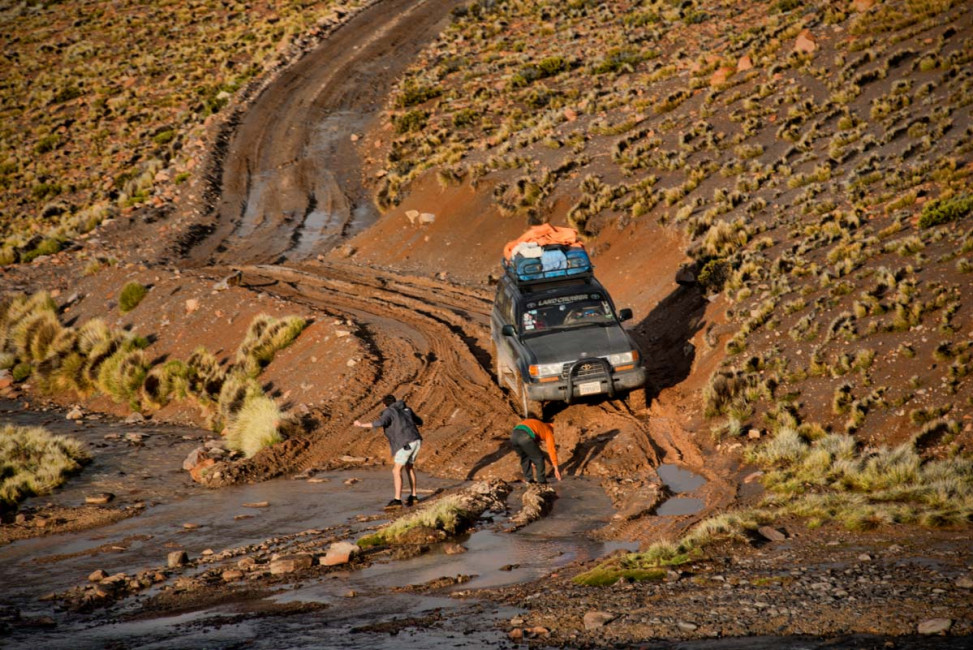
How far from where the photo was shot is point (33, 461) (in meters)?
17.1

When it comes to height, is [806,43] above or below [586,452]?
above

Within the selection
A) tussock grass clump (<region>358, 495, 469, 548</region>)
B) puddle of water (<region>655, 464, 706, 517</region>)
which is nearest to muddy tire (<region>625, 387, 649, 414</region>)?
puddle of water (<region>655, 464, 706, 517</region>)

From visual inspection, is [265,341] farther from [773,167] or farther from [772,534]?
[773,167]

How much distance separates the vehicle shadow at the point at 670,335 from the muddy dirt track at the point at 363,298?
0.22 metres

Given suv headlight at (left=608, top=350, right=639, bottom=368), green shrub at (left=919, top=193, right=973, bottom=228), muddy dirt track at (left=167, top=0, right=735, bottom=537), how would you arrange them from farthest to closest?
green shrub at (left=919, top=193, right=973, bottom=228), suv headlight at (left=608, top=350, right=639, bottom=368), muddy dirt track at (left=167, top=0, right=735, bottom=537)

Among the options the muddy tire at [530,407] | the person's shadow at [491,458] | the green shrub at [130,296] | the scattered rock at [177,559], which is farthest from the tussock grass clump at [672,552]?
the green shrub at [130,296]

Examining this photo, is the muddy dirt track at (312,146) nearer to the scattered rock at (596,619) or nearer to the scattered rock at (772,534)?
the scattered rock at (772,534)

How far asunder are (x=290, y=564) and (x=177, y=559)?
1768mm

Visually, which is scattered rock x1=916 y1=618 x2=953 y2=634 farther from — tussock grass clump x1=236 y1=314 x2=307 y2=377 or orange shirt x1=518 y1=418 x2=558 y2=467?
tussock grass clump x1=236 y1=314 x2=307 y2=377

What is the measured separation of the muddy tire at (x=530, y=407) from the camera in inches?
626

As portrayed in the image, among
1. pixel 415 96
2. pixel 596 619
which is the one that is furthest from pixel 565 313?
pixel 415 96

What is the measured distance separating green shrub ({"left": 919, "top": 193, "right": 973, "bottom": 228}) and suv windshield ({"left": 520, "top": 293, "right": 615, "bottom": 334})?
7450 millimetres

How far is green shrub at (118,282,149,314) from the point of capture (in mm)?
26016

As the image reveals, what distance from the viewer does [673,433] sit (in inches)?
615
